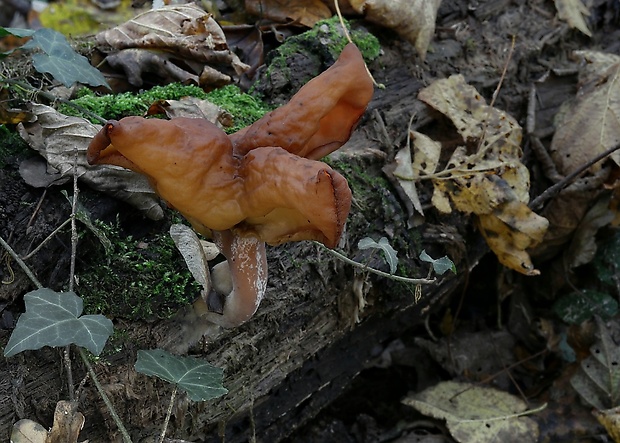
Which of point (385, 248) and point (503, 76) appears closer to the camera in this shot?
point (385, 248)

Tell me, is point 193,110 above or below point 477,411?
above

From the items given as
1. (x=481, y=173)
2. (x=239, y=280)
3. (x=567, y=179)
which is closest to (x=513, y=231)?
(x=481, y=173)

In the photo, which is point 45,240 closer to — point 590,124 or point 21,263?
point 21,263

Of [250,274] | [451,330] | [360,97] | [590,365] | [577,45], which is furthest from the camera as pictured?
[577,45]

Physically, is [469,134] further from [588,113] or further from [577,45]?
[577,45]

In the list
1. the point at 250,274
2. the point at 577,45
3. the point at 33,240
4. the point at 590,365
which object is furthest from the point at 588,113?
the point at 33,240
